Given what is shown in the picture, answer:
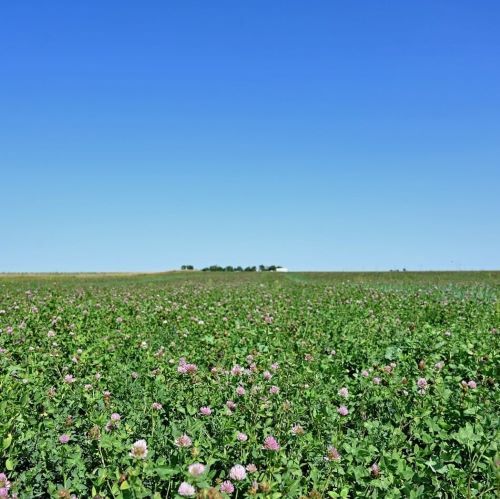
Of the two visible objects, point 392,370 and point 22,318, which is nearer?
point 392,370

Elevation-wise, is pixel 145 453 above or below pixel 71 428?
above

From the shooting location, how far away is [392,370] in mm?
5449

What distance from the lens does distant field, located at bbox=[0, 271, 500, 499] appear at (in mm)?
3057

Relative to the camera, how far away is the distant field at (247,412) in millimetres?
3057

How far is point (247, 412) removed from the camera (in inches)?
157

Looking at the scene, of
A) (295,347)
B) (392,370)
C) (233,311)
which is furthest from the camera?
(233,311)

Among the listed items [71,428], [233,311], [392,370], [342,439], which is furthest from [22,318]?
[342,439]

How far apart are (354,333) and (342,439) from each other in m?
4.55

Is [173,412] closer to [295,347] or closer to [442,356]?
[295,347]

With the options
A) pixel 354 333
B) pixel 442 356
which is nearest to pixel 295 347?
pixel 354 333

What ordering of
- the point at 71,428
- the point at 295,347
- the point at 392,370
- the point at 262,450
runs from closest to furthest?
the point at 262,450, the point at 71,428, the point at 392,370, the point at 295,347

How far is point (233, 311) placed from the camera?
35.3 feet

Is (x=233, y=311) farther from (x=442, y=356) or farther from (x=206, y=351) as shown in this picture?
(x=442, y=356)

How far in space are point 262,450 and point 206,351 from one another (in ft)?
10.7
